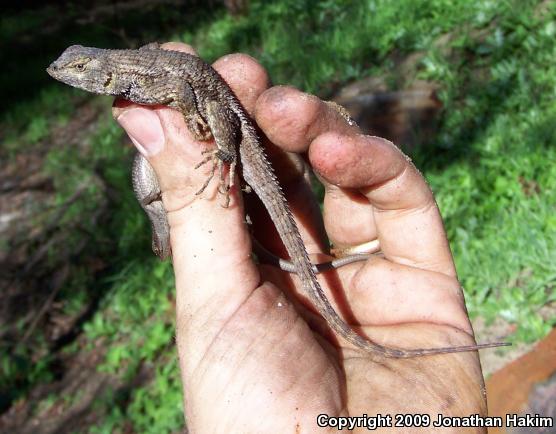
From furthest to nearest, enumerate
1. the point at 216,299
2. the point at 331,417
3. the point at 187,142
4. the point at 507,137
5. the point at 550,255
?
the point at 507,137 → the point at 550,255 → the point at 187,142 → the point at 216,299 → the point at 331,417

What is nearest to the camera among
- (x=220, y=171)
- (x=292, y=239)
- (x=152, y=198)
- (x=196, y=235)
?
(x=196, y=235)

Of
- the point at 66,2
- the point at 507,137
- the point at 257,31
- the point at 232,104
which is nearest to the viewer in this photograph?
the point at 232,104

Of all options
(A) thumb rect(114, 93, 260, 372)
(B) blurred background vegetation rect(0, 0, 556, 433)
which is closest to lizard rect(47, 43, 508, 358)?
(A) thumb rect(114, 93, 260, 372)

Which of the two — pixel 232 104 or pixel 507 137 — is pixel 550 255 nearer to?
pixel 507 137

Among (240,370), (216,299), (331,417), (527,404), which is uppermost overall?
(216,299)

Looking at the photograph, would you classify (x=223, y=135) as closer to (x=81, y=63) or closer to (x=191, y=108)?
(x=191, y=108)

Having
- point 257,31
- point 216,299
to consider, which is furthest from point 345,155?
point 257,31

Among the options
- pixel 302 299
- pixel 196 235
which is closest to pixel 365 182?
pixel 302 299
